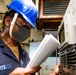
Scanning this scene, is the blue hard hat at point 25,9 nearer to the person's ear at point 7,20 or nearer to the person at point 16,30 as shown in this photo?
the person at point 16,30

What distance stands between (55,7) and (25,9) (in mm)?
744

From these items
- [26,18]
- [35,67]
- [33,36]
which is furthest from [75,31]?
[33,36]

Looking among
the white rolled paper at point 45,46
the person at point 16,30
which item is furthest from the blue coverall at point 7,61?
the white rolled paper at point 45,46

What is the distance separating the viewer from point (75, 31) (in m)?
0.77

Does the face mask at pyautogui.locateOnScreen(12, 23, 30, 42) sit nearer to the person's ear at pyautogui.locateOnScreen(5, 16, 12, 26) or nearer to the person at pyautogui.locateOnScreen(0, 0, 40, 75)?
the person at pyautogui.locateOnScreen(0, 0, 40, 75)

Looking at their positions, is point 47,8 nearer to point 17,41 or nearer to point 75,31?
point 17,41

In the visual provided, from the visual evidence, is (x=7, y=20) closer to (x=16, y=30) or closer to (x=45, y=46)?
(x=16, y=30)

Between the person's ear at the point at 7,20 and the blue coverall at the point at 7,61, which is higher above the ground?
the person's ear at the point at 7,20

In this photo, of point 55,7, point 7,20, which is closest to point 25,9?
point 7,20

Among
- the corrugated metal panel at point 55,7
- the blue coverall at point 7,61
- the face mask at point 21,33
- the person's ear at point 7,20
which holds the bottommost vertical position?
the blue coverall at point 7,61

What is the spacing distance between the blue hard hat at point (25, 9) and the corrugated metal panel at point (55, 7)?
619mm

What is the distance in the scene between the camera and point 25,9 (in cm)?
174

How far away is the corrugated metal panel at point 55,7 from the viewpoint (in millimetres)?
2340

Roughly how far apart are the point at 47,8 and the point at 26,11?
72 centimetres
